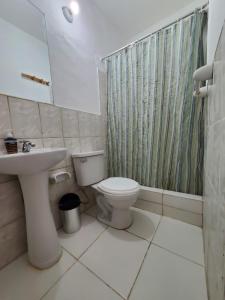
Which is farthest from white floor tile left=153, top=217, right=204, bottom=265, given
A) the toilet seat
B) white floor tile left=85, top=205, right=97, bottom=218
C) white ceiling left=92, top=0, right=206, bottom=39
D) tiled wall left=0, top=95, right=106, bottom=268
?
white ceiling left=92, top=0, right=206, bottom=39

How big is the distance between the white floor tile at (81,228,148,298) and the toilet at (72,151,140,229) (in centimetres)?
12

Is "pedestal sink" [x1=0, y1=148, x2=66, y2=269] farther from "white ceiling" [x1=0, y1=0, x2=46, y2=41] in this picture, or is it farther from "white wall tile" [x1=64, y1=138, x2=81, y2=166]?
"white ceiling" [x1=0, y1=0, x2=46, y2=41]

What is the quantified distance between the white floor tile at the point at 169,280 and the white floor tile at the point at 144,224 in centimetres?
19

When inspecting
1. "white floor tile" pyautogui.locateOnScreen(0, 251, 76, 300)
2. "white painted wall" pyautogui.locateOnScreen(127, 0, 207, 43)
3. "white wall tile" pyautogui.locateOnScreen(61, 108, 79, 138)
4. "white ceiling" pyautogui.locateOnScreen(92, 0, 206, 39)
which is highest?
"white ceiling" pyautogui.locateOnScreen(92, 0, 206, 39)

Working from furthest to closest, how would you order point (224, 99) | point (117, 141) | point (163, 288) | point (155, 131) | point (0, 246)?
point (117, 141) → point (155, 131) → point (0, 246) → point (163, 288) → point (224, 99)

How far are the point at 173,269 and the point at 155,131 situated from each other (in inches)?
41.4

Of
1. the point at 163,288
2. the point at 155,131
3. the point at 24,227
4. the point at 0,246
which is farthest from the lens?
the point at 155,131

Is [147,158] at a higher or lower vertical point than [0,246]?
higher

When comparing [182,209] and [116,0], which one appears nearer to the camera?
[182,209]

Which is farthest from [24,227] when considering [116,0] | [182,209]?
[116,0]

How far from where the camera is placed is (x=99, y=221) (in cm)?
125

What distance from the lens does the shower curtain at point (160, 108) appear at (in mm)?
1084

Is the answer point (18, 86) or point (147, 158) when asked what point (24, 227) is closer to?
point (18, 86)

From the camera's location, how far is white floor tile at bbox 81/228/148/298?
74 centimetres
